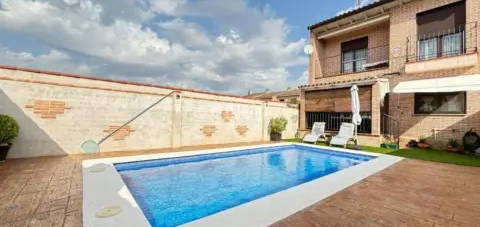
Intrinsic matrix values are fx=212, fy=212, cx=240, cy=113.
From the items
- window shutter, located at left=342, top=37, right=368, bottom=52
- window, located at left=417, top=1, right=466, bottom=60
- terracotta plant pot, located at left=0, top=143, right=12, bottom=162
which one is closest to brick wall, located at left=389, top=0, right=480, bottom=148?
window, located at left=417, top=1, right=466, bottom=60

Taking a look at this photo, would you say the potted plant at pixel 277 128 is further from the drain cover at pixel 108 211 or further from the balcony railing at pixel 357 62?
the drain cover at pixel 108 211

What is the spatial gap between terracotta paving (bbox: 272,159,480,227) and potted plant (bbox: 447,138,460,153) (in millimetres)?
7083

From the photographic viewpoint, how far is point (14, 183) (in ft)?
19.6

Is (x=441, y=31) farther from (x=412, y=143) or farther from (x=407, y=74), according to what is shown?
(x=412, y=143)

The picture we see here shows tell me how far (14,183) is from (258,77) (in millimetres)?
38293

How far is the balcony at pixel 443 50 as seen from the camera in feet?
43.7

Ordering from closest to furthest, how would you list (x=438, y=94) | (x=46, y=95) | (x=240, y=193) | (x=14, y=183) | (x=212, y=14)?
(x=14, y=183) → (x=240, y=193) → (x=46, y=95) → (x=438, y=94) → (x=212, y=14)

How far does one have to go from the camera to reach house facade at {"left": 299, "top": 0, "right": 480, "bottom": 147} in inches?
528

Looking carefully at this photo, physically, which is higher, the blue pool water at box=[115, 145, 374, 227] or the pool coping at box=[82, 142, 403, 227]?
the pool coping at box=[82, 142, 403, 227]

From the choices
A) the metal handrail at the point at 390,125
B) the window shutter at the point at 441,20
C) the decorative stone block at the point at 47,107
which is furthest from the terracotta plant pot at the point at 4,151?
the window shutter at the point at 441,20

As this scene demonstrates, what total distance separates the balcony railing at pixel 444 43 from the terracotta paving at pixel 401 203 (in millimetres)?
10699

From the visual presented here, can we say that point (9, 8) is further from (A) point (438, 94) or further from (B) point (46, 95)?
(A) point (438, 94)

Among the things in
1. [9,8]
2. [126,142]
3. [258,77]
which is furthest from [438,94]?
[258,77]

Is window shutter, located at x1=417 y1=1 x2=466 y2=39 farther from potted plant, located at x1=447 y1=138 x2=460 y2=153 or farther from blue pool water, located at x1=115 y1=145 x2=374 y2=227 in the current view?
blue pool water, located at x1=115 y1=145 x2=374 y2=227
